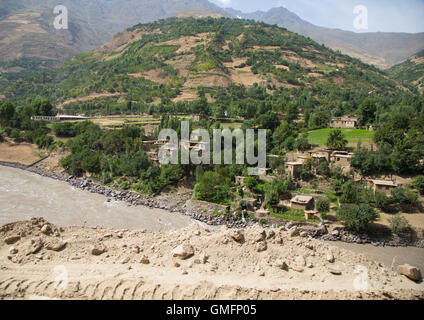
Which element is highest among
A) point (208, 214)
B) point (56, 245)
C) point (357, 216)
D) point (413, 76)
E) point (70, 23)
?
point (70, 23)

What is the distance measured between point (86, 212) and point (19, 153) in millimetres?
14264

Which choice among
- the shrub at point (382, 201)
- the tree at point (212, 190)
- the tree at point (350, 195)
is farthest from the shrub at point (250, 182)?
the shrub at point (382, 201)

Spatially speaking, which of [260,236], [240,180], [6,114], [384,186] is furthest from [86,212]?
[6,114]

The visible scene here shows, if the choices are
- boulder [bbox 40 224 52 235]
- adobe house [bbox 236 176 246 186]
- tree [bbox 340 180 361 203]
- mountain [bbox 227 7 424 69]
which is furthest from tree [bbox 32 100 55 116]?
mountain [bbox 227 7 424 69]

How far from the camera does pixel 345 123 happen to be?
25031 millimetres

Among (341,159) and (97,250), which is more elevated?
(341,159)

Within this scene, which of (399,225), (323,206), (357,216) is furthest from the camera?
(323,206)

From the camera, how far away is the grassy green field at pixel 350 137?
20.0m

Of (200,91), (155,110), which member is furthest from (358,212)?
(200,91)

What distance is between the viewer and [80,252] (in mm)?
6883

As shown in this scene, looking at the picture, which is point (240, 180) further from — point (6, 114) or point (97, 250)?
point (6, 114)

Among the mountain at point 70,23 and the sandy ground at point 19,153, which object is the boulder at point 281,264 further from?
the mountain at point 70,23

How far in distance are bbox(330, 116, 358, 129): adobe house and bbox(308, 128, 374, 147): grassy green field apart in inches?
61.1

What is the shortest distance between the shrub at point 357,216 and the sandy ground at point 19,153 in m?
22.7
